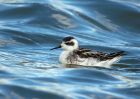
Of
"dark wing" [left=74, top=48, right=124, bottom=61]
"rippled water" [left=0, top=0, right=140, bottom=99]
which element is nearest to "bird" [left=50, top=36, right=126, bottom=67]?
"dark wing" [left=74, top=48, right=124, bottom=61]

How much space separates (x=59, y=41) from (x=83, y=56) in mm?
3382

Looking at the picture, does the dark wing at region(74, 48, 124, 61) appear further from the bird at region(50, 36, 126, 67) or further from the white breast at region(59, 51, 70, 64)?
the white breast at region(59, 51, 70, 64)

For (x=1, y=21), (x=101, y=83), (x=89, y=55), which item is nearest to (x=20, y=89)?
(x=101, y=83)

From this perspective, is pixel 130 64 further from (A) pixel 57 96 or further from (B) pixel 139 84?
(A) pixel 57 96

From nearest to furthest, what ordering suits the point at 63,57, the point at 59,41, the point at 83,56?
the point at 83,56 < the point at 63,57 < the point at 59,41

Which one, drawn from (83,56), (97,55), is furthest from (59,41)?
(97,55)

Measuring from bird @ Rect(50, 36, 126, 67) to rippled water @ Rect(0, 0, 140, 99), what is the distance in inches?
10.9

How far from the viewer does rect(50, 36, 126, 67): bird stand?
73.3 ft

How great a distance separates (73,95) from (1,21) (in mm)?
9792

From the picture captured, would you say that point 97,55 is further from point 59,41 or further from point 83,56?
point 59,41

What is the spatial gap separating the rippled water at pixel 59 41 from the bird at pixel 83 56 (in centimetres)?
28

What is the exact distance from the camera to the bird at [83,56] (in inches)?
880

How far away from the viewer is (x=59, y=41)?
25.9 meters

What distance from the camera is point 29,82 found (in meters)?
19.0
